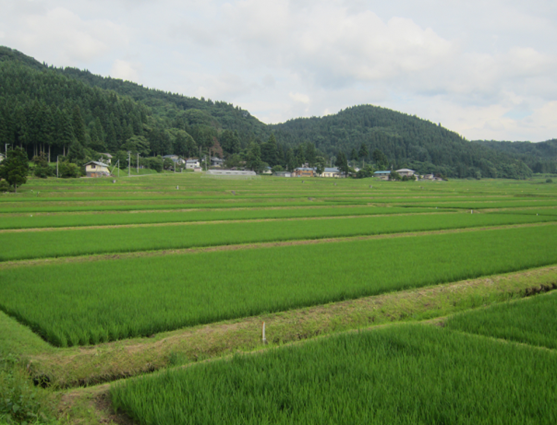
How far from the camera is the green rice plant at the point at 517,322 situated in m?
5.92

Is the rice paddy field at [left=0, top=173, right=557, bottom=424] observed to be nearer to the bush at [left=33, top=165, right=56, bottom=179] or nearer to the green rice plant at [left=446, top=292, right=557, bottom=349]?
the green rice plant at [left=446, top=292, right=557, bottom=349]

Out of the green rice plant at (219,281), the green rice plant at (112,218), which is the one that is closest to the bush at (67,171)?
the green rice plant at (112,218)

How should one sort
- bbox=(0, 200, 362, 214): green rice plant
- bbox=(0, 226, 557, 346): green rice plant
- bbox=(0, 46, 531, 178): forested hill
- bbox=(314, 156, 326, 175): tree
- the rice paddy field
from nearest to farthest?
the rice paddy field → bbox=(0, 226, 557, 346): green rice plant → bbox=(0, 200, 362, 214): green rice plant → bbox=(0, 46, 531, 178): forested hill → bbox=(314, 156, 326, 175): tree

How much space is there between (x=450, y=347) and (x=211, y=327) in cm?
386

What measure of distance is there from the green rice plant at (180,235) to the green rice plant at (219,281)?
2339 mm

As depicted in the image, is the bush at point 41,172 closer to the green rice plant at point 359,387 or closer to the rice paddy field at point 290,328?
the rice paddy field at point 290,328

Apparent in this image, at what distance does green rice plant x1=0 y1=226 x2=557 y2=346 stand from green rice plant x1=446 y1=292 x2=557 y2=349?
2.15 m

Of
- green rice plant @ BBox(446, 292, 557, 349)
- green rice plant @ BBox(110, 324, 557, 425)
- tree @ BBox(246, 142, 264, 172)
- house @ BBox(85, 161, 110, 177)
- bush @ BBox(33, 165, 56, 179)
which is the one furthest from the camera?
tree @ BBox(246, 142, 264, 172)

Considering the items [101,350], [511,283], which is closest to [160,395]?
[101,350]

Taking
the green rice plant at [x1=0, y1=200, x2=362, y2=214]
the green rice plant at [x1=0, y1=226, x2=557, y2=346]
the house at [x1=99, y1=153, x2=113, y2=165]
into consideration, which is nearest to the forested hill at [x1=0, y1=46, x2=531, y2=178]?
the house at [x1=99, y1=153, x2=113, y2=165]

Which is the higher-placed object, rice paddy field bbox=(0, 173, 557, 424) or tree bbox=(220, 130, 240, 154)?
tree bbox=(220, 130, 240, 154)

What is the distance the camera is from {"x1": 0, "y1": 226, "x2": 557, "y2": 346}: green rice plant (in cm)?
664

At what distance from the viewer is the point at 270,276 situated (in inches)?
383

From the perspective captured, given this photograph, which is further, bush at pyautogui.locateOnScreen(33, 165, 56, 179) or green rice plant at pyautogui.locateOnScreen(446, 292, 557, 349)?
bush at pyautogui.locateOnScreen(33, 165, 56, 179)
